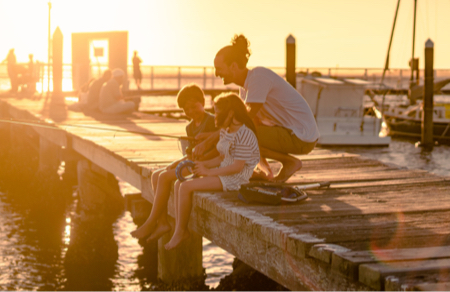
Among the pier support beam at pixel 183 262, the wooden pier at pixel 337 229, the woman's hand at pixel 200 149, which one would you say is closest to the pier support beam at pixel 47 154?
the wooden pier at pixel 337 229

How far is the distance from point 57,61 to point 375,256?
20850 millimetres

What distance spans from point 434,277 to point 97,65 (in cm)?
2228

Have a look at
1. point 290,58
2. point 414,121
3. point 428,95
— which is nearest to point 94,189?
→ point 290,58

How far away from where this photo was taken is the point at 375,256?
122 inches

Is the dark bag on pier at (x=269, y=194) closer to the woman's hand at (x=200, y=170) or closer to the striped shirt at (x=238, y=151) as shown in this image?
the striped shirt at (x=238, y=151)

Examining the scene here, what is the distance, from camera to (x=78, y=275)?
315 inches

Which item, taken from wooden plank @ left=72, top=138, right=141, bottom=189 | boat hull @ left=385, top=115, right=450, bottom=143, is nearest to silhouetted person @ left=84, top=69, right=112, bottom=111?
wooden plank @ left=72, top=138, right=141, bottom=189

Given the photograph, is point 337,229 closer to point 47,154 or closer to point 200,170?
point 200,170

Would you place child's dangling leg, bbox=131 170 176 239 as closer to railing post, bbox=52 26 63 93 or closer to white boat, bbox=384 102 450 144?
railing post, bbox=52 26 63 93

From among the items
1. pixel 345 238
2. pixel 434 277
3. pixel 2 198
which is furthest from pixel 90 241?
pixel 434 277

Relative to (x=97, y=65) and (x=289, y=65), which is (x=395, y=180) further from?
(x=97, y=65)

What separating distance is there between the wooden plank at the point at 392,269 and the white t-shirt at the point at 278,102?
2.39m

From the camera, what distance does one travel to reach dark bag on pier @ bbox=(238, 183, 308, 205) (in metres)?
4.31

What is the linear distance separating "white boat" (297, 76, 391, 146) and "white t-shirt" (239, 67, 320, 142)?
2135cm
